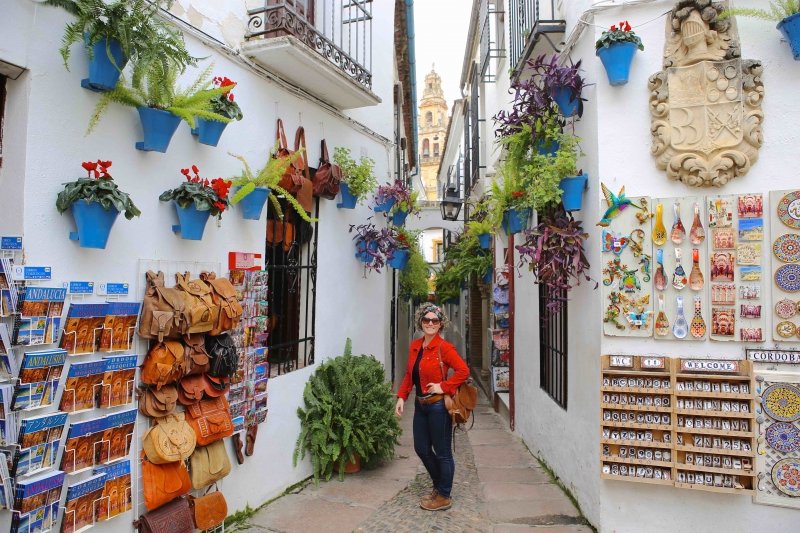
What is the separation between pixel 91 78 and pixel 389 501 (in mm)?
4139

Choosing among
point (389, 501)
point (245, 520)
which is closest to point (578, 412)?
point (389, 501)

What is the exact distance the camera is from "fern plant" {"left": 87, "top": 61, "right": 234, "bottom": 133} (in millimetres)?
2994

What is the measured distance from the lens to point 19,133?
267 cm

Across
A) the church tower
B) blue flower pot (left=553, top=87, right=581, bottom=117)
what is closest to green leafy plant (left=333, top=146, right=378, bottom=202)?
blue flower pot (left=553, top=87, right=581, bottom=117)

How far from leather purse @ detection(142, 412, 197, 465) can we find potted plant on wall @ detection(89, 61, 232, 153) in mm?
1818

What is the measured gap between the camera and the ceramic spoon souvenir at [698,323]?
153 inches

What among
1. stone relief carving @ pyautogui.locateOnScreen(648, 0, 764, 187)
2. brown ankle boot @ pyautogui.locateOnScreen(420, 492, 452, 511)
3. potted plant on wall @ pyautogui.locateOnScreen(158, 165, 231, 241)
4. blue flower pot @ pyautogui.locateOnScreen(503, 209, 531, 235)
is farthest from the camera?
blue flower pot @ pyautogui.locateOnScreen(503, 209, 531, 235)

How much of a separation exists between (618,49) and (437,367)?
2.98 meters

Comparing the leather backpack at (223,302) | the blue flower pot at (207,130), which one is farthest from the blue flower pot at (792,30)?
the leather backpack at (223,302)

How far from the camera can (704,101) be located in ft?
12.8

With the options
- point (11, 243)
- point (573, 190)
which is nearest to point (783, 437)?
point (573, 190)

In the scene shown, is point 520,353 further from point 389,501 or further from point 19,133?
point 19,133

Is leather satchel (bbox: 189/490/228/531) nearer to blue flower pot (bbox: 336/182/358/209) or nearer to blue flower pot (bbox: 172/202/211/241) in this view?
blue flower pot (bbox: 172/202/211/241)

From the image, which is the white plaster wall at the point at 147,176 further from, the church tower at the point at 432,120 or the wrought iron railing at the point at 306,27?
the church tower at the point at 432,120
